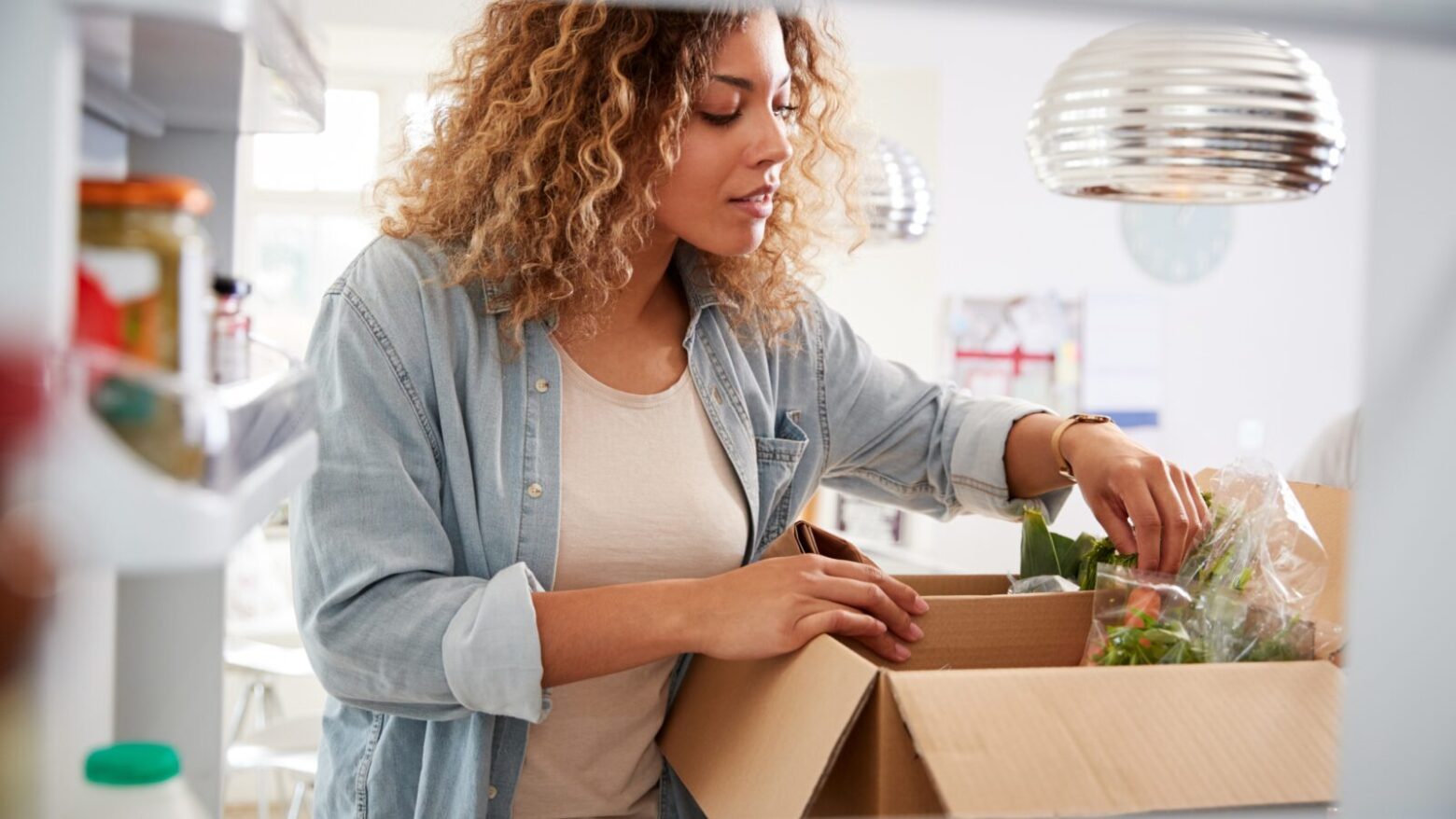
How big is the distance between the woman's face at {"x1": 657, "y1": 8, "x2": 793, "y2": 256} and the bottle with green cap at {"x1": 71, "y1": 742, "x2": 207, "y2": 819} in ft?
2.67

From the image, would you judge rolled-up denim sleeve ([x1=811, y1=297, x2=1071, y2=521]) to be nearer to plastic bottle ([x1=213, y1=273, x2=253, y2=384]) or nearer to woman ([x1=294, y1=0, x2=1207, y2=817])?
woman ([x1=294, y1=0, x2=1207, y2=817])

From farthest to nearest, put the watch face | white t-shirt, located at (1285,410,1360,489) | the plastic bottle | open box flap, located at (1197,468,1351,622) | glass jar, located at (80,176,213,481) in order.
A: the watch face, white t-shirt, located at (1285,410,1360,489), open box flap, located at (1197,468,1351,622), the plastic bottle, glass jar, located at (80,176,213,481)

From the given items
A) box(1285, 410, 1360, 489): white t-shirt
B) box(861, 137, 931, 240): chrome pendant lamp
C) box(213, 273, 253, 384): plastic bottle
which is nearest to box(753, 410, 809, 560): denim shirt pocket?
box(213, 273, 253, 384): plastic bottle

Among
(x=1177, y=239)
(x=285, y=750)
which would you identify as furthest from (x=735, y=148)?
(x=1177, y=239)

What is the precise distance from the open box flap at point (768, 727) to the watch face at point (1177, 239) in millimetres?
4547

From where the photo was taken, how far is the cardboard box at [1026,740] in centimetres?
75

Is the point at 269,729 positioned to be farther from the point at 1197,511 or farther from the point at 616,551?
the point at 1197,511

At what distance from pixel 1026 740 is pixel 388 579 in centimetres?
52

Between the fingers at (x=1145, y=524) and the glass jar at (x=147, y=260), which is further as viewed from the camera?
the fingers at (x=1145, y=524)

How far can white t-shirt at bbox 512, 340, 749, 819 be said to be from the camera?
47.1 inches

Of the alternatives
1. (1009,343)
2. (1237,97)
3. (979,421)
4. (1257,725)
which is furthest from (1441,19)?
(1009,343)

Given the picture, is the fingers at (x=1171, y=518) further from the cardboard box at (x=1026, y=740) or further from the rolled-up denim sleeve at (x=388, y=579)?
the rolled-up denim sleeve at (x=388, y=579)

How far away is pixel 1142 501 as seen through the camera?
1.17m

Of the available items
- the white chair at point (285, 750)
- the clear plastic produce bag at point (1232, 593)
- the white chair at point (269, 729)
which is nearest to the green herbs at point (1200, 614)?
the clear plastic produce bag at point (1232, 593)
